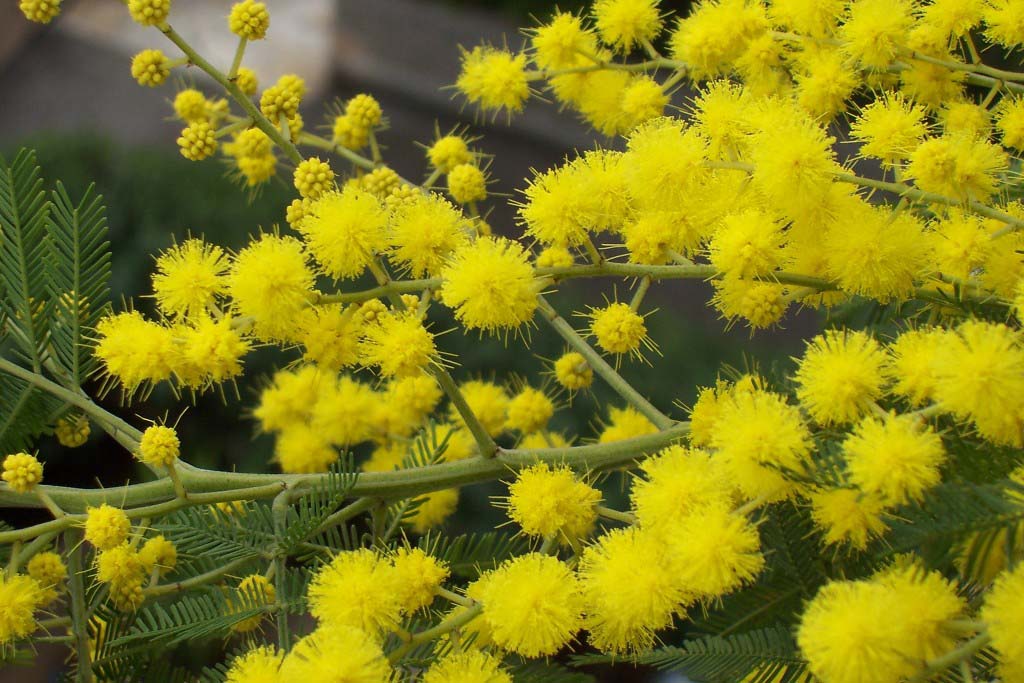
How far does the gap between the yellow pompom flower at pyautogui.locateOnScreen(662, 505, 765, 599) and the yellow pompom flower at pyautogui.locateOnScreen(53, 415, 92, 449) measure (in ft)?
2.10

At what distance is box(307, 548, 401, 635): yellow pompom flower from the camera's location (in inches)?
31.7

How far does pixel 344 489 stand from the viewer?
3.02 feet

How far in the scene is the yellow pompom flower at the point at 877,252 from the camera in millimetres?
830

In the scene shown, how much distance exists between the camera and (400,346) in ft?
2.97

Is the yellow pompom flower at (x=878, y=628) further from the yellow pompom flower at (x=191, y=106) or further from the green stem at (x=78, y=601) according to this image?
the yellow pompom flower at (x=191, y=106)

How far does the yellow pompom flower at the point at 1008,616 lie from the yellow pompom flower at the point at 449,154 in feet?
2.33

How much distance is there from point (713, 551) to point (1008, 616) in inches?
7.1

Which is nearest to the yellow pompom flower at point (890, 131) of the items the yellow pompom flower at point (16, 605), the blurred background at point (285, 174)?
the yellow pompom flower at point (16, 605)

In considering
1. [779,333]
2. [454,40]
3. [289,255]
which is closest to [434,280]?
[289,255]

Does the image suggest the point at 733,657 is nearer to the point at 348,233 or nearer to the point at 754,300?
the point at 754,300

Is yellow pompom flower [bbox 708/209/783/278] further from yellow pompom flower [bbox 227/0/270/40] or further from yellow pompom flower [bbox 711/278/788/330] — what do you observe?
yellow pompom flower [bbox 227/0/270/40]

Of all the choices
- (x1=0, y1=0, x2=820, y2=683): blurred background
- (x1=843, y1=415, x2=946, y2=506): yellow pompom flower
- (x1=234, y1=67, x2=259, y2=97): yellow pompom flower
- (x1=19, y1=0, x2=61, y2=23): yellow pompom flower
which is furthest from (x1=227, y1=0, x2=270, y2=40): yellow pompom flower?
(x1=0, y1=0, x2=820, y2=683): blurred background

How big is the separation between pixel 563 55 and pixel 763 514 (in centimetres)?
59

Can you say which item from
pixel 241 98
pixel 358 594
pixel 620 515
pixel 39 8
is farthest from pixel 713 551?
pixel 39 8
